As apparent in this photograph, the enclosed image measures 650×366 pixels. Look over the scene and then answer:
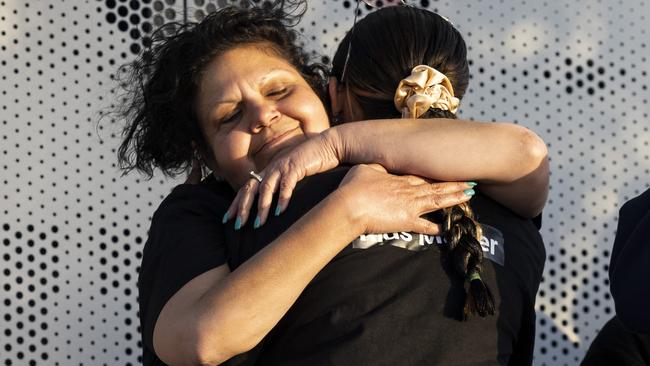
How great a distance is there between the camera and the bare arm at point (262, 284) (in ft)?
5.83

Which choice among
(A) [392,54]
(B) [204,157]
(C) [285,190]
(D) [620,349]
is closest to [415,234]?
(C) [285,190]

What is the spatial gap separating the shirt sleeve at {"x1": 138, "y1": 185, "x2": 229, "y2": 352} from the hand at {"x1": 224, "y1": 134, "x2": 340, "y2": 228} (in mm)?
74

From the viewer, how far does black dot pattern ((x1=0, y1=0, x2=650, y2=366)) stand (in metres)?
3.84

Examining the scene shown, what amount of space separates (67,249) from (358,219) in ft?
7.62

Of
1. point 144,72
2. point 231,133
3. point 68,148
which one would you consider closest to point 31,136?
point 68,148

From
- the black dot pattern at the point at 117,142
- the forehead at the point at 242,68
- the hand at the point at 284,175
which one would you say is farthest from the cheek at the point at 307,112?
the black dot pattern at the point at 117,142

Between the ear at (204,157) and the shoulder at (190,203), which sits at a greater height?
the shoulder at (190,203)

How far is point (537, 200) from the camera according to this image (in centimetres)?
221

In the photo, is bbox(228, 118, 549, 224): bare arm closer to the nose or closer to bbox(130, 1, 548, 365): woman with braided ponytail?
bbox(130, 1, 548, 365): woman with braided ponytail

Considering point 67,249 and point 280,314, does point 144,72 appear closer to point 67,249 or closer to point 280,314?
point 280,314

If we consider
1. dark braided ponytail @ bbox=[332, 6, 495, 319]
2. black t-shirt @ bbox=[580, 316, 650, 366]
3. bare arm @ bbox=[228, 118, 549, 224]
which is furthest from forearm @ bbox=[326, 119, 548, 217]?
black t-shirt @ bbox=[580, 316, 650, 366]

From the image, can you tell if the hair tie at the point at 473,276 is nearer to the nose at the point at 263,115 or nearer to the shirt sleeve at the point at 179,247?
the shirt sleeve at the point at 179,247

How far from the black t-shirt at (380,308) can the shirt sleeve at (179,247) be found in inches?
2.3

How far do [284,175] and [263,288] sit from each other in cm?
30
